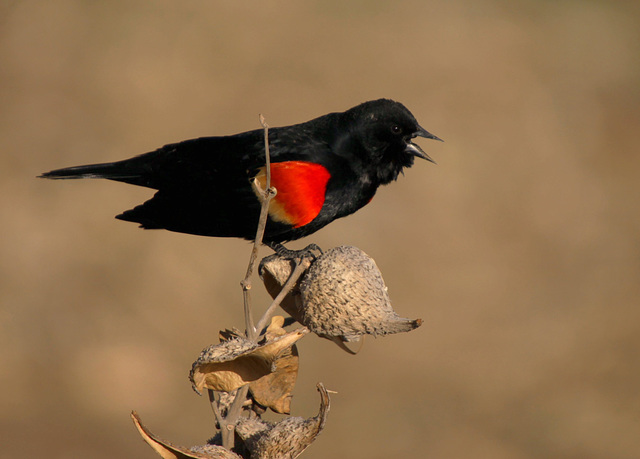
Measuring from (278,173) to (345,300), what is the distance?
805 mm

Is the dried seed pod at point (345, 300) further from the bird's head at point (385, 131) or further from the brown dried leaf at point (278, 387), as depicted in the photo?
the bird's head at point (385, 131)

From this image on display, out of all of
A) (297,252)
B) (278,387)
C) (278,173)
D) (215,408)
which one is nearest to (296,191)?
(278,173)

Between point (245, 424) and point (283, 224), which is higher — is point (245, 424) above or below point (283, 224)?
below

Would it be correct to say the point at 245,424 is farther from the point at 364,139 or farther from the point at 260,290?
the point at 260,290

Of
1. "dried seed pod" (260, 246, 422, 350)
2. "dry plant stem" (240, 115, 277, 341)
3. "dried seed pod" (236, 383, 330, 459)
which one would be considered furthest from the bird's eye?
"dried seed pod" (236, 383, 330, 459)

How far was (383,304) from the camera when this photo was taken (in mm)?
1781

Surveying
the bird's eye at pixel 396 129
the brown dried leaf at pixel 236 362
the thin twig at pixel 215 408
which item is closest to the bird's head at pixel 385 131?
the bird's eye at pixel 396 129

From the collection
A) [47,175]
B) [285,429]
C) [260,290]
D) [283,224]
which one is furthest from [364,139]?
[260,290]

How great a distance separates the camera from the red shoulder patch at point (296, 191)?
2.30m

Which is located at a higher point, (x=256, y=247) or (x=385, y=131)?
(x=385, y=131)

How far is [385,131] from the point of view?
2557mm

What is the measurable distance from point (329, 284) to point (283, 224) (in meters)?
0.68

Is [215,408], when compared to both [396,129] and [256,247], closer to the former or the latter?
[256,247]

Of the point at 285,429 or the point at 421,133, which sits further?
the point at 421,133
